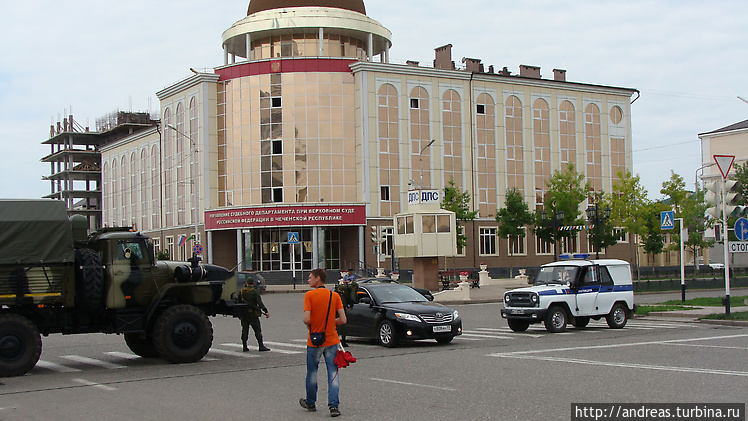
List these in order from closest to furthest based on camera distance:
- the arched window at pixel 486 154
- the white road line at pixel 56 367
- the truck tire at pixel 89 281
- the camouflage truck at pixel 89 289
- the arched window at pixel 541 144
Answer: the camouflage truck at pixel 89 289, the white road line at pixel 56 367, the truck tire at pixel 89 281, the arched window at pixel 486 154, the arched window at pixel 541 144

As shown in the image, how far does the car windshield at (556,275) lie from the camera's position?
22.1 m

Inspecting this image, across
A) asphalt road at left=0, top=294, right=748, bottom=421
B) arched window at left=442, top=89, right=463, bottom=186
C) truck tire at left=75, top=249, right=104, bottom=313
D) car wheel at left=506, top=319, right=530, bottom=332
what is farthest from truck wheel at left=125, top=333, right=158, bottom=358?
arched window at left=442, top=89, right=463, bottom=186

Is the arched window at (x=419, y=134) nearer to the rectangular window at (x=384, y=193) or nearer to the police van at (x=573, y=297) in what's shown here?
the rectangular window at (x=384, y=193)

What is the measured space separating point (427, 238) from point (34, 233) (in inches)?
1201

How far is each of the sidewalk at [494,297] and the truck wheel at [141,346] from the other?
16.0 metres

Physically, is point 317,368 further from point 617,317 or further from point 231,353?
point 617,317

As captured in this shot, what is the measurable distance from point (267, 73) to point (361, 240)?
16219mm

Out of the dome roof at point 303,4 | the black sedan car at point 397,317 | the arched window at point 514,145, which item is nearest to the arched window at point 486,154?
the arched window at point 514,145

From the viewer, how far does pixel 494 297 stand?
4091cm

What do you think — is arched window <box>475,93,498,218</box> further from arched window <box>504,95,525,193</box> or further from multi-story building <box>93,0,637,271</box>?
arched window <box>504,95,525,193</box>

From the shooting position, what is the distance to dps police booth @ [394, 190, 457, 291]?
4450cm

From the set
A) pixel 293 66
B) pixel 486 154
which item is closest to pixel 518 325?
pixel 293 66

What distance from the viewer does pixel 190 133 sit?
7062cm

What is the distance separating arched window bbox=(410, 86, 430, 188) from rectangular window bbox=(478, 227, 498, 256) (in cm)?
773
